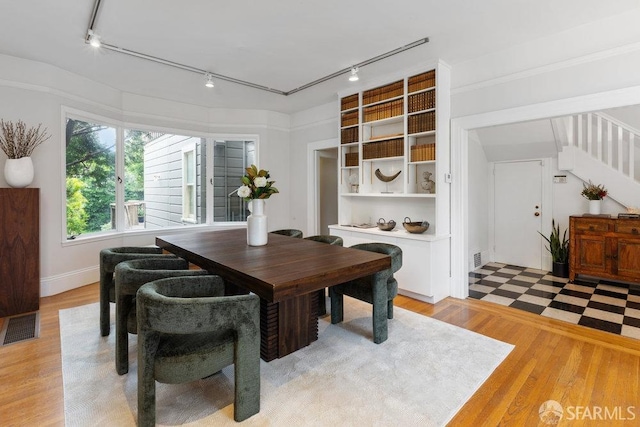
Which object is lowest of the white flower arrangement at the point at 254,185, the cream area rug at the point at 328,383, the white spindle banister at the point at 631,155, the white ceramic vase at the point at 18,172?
the cream area rug at the point at 328,383

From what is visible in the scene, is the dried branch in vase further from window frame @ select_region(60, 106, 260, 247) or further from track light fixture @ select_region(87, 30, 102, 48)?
track light fixture @ select_region(87, 30, 102, 48)

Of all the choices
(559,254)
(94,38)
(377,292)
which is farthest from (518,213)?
(94,38)

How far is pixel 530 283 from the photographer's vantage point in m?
4.36

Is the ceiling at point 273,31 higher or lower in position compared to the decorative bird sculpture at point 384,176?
higher

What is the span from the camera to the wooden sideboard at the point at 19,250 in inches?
127

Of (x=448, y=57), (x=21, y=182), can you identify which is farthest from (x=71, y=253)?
(x=448, y=57)

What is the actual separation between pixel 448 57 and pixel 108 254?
3840 millimetres

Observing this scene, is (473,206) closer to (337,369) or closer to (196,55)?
(337,369)

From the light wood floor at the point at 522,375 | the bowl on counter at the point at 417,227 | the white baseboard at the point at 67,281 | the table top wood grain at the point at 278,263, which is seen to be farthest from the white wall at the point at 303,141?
the light wood floor at the point at 522,375

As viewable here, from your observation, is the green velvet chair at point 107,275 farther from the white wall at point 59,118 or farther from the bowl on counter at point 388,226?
the bowl on counter at point 388,226

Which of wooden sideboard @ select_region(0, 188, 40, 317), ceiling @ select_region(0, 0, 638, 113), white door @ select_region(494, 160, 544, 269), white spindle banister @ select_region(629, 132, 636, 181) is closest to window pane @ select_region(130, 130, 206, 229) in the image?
ceiling @ select_region(0, 0, 638, 113)

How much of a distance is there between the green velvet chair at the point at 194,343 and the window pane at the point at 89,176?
326 cm

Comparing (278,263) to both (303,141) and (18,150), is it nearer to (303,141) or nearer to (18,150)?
(18,150)

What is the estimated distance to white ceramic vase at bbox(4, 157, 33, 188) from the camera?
A: 3.30 metres
